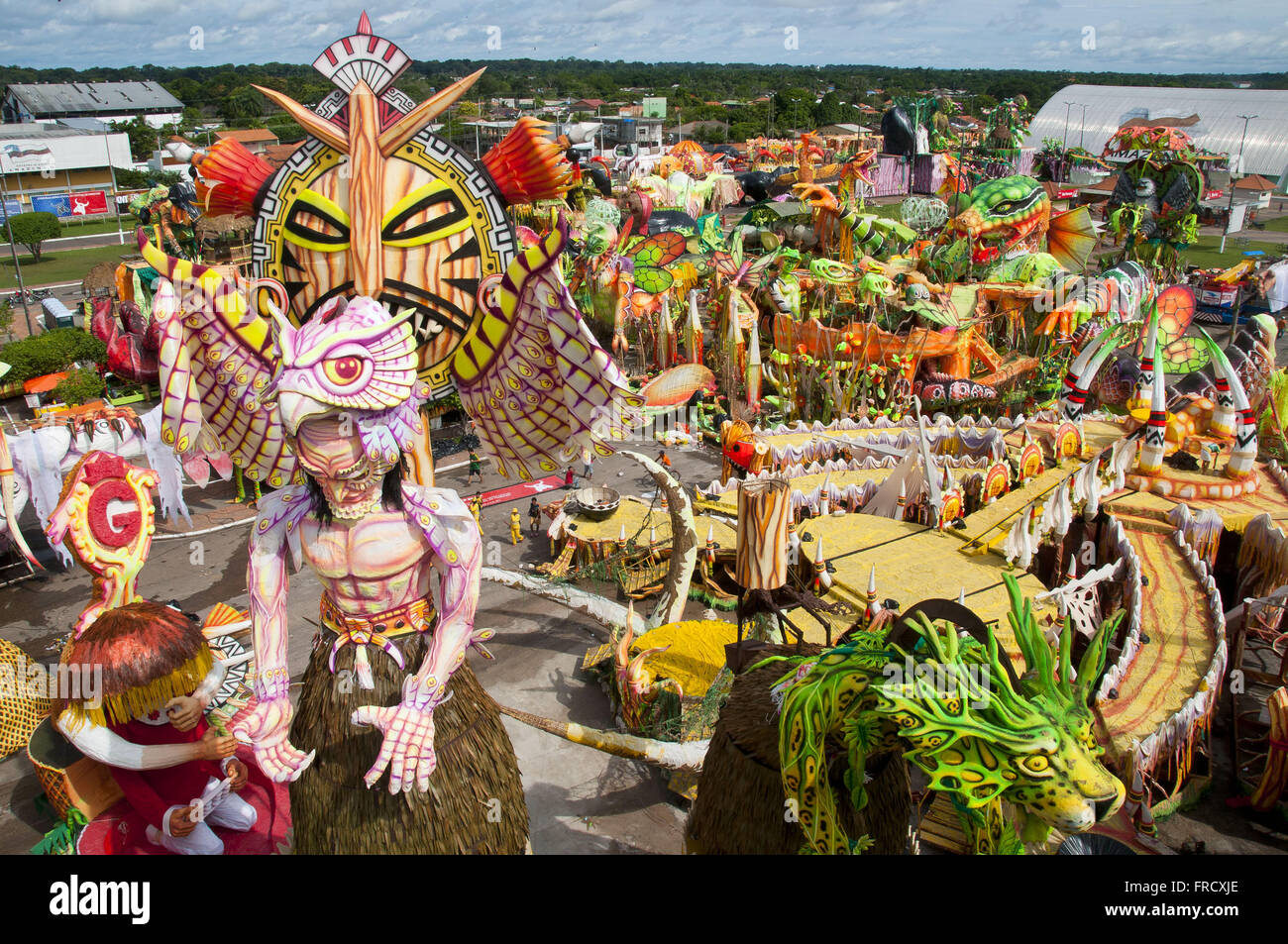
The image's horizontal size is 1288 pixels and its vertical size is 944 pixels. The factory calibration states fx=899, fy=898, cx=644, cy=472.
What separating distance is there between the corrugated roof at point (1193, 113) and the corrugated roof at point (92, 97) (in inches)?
2101

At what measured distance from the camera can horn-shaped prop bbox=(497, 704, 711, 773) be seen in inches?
251

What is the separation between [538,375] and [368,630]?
6.32ft

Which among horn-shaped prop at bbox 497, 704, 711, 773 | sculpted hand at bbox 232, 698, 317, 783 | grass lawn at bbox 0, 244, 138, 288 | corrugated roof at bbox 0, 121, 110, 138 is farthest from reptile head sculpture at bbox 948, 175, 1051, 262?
corrugated roof at bbox 0, 121, 110, 138

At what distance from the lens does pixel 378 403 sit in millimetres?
4324

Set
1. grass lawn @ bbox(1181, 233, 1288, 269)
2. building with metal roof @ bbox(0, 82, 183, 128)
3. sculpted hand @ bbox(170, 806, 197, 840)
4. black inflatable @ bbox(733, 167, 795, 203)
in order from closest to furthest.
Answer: sculpted hand @ bbox(170, 806, 197, 840) < grass lawn @ bbox(1181, 233, 1288, 269) < black inflatable @ bbox(733, 167, 795, 203) < building with metal roof @ bbox(0, 82, 183, 128)

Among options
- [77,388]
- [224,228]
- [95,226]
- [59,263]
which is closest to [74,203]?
[95,226]

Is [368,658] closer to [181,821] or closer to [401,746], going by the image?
[401,746]

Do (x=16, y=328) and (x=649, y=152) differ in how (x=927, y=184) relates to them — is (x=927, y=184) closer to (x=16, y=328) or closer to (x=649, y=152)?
(x=649, y=152)

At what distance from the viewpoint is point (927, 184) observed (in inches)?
1812

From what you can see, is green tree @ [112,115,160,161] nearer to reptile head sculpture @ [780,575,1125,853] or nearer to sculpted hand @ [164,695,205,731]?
sculpted hand @ [164,695,205,731]

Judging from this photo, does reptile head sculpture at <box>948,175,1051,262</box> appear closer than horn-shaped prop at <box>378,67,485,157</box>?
No

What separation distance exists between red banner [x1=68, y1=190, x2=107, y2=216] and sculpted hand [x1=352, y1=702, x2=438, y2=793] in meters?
52.1
